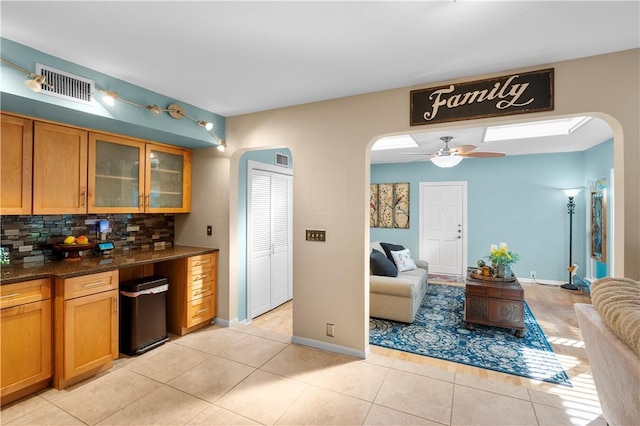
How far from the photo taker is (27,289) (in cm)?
212

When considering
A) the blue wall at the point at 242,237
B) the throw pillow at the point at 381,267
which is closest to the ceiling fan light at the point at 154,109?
the blue wall at the point at 242,237

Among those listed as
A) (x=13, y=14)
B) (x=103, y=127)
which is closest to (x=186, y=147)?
(x=103, y=127)

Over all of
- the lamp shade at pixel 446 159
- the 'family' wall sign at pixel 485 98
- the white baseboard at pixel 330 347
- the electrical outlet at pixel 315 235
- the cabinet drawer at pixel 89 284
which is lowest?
the white baseboard at pixel 330 347

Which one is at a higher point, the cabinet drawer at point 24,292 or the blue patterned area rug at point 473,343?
the cabinet drawer at point 24,292

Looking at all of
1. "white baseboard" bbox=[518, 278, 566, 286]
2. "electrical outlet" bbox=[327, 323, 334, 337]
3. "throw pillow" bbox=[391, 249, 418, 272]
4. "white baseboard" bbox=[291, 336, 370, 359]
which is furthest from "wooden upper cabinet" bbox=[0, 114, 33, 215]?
"white baseboard" bbox=[518, 278, 566, 286]

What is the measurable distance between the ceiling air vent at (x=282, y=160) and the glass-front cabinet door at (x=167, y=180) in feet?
3.88

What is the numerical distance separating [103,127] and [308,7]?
216 cm

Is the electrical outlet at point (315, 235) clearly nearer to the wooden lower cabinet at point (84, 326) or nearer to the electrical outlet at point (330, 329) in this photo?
the electrical outlet at point (330, 329)

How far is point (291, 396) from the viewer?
2.22 m

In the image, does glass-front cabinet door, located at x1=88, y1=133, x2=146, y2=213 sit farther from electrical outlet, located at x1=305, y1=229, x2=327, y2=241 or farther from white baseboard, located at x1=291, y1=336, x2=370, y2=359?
white baseboard, located at x1=291, y1=336, x2=370, y2=359

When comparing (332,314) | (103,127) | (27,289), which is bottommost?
(332,314)

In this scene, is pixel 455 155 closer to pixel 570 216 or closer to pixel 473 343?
pixel 473 343

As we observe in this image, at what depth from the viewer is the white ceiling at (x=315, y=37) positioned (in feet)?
5.27

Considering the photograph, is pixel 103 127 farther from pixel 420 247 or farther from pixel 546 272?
pixel 546 272
